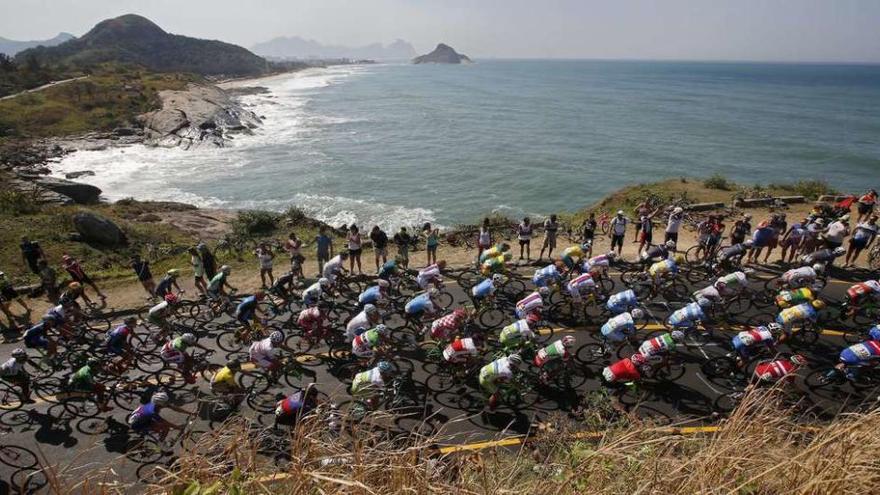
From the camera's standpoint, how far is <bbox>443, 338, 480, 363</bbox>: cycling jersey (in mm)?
11430

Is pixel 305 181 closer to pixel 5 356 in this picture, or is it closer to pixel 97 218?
pixel 97 218

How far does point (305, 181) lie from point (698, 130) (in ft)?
217

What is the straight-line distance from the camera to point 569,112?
101 m

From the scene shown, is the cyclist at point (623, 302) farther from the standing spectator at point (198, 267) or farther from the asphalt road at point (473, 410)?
the standing spectator at point (198, 267)

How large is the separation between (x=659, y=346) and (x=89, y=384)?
13.2m

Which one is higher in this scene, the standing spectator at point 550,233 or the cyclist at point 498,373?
the standing spectator at point 550,233

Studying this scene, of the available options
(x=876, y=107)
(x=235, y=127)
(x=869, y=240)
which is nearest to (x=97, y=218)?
(x=869, y=240)

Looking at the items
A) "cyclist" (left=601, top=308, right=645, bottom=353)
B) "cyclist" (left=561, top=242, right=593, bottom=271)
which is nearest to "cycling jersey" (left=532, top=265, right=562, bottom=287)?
"cyclist" (left=561, top=242, right=593, bottom=271)

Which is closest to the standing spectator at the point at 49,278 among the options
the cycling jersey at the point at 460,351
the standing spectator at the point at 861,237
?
the cycling jersey at the point at 460,351

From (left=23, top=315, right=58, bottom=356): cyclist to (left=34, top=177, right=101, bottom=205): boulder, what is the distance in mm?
26174

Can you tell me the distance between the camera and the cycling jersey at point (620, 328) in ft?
38.6

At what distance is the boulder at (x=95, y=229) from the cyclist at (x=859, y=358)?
2916cm

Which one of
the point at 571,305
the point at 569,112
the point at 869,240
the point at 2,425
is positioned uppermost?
the point at 569,112

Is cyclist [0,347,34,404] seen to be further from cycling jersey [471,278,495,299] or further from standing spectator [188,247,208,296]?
cycling jersey [471,278,495,299]
